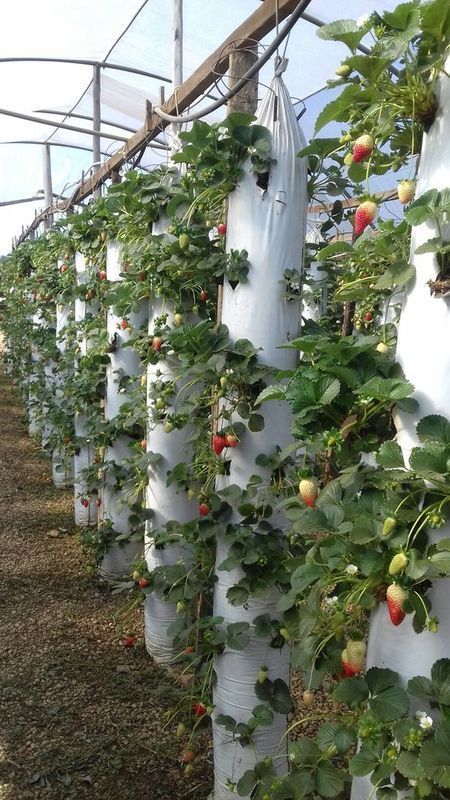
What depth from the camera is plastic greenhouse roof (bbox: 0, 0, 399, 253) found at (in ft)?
14.6

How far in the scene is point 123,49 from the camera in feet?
16.7

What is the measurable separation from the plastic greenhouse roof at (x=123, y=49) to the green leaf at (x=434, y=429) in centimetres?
297

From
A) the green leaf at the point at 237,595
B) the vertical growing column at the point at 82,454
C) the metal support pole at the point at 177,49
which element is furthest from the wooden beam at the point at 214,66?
the green leaf at the point at 237,595

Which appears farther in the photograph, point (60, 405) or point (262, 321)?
point (60, 405)

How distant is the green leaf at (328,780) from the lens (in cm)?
109

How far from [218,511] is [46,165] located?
22.3 feet

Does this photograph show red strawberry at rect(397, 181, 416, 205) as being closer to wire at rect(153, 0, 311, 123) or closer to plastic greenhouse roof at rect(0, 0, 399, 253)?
wire at rect(153, 0, 311, 123)

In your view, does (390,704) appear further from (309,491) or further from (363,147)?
(363,147)

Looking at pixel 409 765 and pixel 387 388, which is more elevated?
pixel 387 388

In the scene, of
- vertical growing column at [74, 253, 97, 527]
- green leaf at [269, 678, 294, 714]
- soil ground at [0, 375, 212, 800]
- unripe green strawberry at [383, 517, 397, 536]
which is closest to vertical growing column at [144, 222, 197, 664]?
soil ground at [0, 375, 212, 800]

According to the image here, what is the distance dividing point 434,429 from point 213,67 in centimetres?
155

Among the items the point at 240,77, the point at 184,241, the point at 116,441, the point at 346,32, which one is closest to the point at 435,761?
the point at 346,32

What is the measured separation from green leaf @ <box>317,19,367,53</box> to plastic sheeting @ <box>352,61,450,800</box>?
151 mm

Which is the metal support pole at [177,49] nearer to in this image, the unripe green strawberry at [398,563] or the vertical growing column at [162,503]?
the vertical growing column at [162,503]
